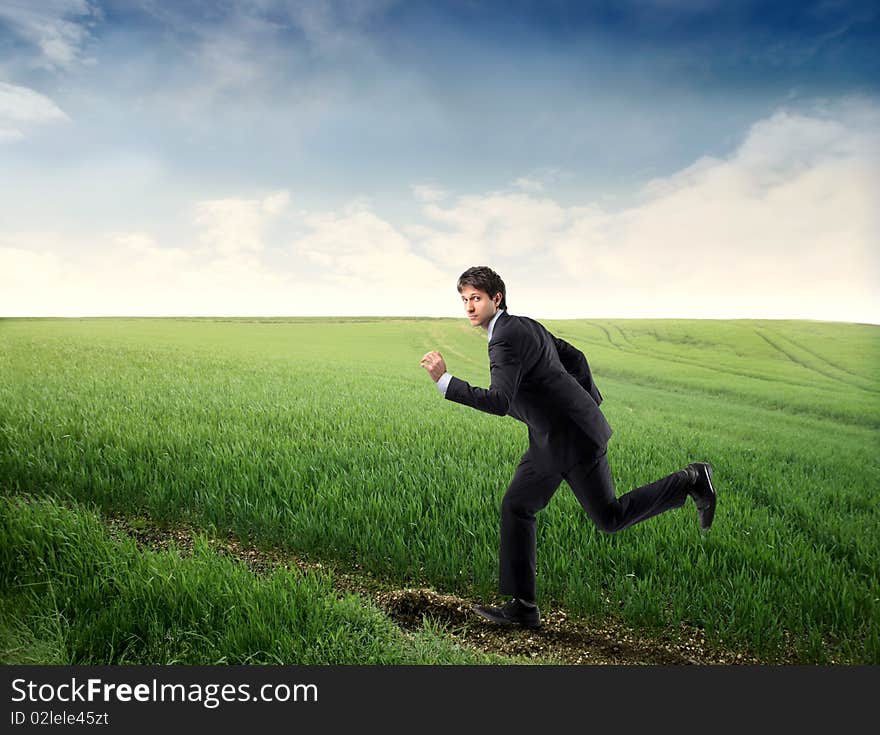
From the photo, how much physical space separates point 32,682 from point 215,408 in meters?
2.98

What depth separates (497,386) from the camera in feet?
7.72

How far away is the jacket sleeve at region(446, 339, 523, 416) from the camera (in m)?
2.24

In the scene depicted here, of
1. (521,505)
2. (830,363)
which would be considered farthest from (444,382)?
(830,363)

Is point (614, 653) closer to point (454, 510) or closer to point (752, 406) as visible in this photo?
point (454, 510)

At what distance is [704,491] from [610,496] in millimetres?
513

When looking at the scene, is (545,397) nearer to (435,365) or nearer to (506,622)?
(435,365)

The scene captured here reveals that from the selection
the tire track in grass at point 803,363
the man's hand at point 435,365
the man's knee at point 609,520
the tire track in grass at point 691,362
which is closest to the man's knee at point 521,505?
the man's knee at point 609,520

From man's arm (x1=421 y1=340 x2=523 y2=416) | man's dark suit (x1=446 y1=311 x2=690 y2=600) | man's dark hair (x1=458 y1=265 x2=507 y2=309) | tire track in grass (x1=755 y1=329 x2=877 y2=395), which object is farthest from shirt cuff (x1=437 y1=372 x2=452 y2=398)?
tire track in grass (x1=755 y1=329 x2=877 y2=395)

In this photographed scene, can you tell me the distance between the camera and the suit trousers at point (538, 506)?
2.65 m

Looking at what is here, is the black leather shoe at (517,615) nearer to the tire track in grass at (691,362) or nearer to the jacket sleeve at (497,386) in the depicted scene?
the jacket sleeve at (497,386)

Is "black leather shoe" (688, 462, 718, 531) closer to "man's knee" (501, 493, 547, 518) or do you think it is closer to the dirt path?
the dirt path

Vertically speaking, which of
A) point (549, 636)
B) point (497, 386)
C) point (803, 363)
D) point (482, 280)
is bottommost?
point (549, 636)

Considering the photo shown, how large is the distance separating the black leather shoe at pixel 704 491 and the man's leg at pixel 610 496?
58 millimetres

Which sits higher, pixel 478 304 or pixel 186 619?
pixel 478 304
